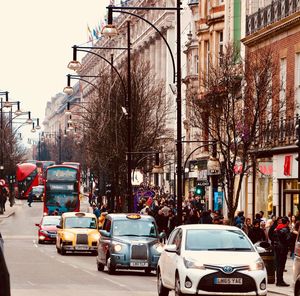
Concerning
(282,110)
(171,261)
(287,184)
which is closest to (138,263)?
(171,261)

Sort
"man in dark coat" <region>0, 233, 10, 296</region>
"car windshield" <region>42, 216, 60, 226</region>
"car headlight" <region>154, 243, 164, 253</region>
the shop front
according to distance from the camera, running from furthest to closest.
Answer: "car windshield" <region>42, 216, 60, 226</region>
the shop front
"car headlight" <region>154, 243, 164, 253</region>
"man in dark coat" <region>0, 233, 10, 296</region>

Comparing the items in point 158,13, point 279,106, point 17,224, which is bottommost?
point 17,224

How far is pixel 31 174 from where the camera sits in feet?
414

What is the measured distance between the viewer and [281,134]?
1656 inches

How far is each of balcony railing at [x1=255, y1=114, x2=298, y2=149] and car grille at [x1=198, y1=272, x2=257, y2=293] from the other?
1985 centimetres

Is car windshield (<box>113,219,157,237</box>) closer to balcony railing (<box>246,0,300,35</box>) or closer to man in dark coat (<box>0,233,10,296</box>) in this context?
balcony railing (<box>246,0,300,35</box>)

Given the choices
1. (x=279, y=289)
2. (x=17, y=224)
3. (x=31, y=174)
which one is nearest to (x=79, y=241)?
(x=279, y=289)

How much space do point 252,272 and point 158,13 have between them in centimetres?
8890

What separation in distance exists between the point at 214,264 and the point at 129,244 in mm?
11128

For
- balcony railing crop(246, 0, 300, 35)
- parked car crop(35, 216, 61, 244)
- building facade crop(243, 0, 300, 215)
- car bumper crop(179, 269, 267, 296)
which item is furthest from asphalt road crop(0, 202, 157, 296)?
balcony railing crop(246, 0, 300, 35)

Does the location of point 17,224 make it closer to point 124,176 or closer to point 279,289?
point 124,176

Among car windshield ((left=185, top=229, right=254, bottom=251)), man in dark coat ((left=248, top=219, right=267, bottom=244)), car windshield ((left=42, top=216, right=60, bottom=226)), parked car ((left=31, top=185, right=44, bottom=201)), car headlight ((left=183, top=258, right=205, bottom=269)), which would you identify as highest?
parked car ((left=31, top=185, right=44, bottom=201))

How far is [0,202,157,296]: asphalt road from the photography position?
2247 cm

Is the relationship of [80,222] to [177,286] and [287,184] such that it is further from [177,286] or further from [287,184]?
[177,286]
